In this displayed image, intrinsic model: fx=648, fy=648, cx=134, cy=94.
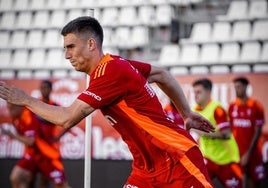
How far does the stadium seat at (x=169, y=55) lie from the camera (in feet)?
45.2

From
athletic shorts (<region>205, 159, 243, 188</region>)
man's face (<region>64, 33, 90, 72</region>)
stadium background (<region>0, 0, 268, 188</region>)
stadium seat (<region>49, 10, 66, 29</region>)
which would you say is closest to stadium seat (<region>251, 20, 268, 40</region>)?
stadium background (<region>0, 0, 268, 188</region>)

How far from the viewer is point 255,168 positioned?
426 inches

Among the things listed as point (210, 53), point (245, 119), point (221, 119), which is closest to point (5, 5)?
point (210, 53)

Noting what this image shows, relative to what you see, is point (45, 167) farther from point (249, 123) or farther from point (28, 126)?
point (249, 123)

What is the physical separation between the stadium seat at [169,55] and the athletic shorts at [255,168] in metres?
3.47

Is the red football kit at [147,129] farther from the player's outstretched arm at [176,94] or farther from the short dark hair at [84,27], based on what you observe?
the player's outstretched arm at [176,94]

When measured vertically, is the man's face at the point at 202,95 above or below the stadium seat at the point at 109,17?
below

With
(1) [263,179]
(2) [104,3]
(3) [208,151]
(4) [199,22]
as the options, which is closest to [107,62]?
(3) [208,151]

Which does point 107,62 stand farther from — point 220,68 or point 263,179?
point 220,68

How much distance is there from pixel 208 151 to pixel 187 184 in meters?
4.66

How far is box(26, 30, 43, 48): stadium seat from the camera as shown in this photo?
1609 cm

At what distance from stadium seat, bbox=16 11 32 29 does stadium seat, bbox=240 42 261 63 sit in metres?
6.07

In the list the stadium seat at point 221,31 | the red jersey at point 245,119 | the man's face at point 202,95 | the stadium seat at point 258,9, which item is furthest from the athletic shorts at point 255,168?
the stadium seat at point 258,9

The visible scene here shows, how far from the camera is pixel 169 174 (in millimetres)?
4863
